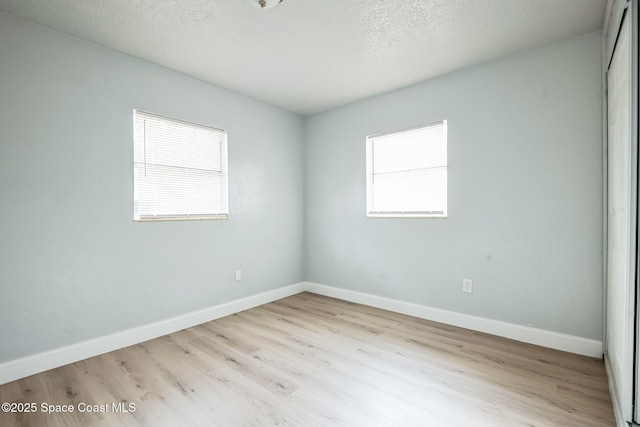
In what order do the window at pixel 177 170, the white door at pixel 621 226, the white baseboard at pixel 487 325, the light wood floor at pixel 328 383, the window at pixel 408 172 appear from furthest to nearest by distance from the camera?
the window at pixel 408 172, the window at pixel 177 170, the white baseboard at pixel 487 325, the light wood floor at pixel 328 383, the white door at pixel 621 226

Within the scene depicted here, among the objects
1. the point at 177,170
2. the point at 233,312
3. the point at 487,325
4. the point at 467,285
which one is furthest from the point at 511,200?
the point at 177,170

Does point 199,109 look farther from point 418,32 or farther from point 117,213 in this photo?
point 418,32

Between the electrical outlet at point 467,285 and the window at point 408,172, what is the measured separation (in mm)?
709

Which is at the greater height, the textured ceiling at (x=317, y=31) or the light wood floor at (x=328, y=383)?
the textured ceiling at (x=317, y=31)

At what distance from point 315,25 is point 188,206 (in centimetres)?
214

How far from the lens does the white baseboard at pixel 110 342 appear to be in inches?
84.7

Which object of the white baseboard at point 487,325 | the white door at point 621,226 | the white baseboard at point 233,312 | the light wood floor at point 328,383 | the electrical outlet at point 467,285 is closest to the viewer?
the white door at point 621,226

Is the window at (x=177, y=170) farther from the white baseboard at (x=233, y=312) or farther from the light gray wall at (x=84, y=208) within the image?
the white baseboard at (x=233, y=312)

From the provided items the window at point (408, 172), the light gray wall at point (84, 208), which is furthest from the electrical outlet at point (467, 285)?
the light gray wall at point (84, 208)

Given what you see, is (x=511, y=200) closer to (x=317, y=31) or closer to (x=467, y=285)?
(x=467, y=285)

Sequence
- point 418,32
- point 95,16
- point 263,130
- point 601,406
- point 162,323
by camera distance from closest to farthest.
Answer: point 601,406 → point 95,16 → point 418,32 → point 162,323 → point 263,130

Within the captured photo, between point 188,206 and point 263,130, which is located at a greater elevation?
point 263,130

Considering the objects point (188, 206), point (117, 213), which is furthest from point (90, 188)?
point (188, 206)

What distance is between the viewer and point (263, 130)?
156 inches
